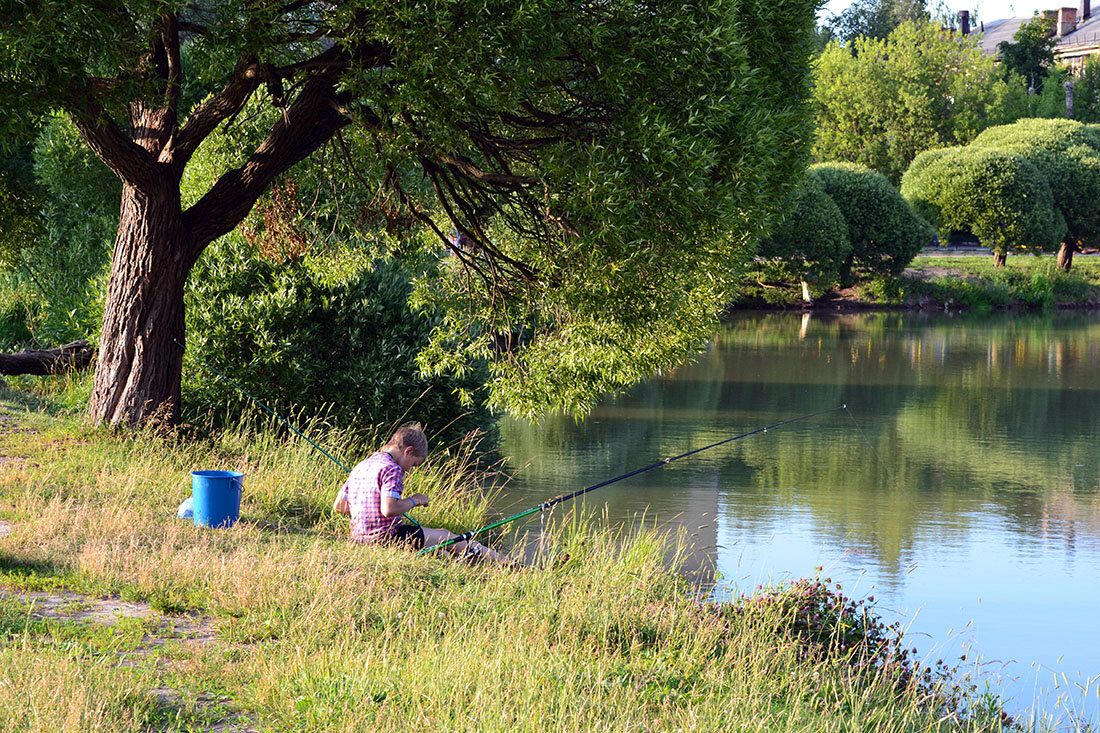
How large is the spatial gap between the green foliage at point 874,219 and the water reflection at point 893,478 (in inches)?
635

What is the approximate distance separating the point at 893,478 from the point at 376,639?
12.5 metres

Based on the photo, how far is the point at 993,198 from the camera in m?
51.2

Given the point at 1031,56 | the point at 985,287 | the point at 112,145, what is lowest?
the point at 985,287

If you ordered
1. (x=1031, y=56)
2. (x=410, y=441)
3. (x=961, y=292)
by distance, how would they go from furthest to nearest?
(x=1031, y=56) → (x=961, y=292) → (x=410, y=441)

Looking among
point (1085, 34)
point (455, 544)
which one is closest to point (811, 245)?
point (455, 544)

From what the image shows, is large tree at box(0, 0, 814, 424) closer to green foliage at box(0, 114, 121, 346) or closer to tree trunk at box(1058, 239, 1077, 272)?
green foliage at box(0, 114, 121, 346)

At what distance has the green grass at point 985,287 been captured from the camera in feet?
167

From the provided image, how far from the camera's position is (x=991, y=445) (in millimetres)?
19938

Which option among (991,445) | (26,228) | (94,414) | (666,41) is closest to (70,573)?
(94,414)

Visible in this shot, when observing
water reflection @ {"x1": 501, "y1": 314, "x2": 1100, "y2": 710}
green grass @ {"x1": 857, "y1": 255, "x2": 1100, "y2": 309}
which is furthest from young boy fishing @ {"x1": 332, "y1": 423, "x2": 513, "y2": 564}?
A: green grass @ {"x1": 857, "y1": 255, "x2": 1100, "y2": 309}

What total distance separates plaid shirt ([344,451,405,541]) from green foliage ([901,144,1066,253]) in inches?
1898

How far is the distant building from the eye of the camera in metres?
94.4

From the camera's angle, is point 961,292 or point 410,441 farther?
point 961,292

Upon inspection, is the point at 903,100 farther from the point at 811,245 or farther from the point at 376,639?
the point at 376,639
